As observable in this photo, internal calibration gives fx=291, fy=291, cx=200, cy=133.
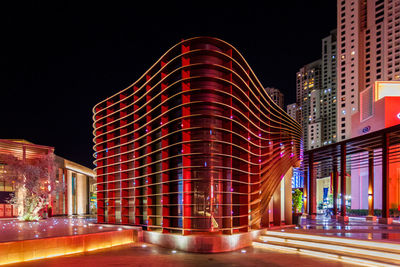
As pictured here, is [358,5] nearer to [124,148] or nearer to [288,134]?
[288,134]

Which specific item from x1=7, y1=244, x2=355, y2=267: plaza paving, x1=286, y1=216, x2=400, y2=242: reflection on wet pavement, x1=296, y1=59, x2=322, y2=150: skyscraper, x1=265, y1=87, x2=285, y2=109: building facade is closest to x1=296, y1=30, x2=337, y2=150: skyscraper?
x1=296, y1=59, x2=322, y2=150: skyscraper

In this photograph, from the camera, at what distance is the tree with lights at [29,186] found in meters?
28.3

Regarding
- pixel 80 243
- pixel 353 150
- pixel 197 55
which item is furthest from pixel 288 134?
pixel 80 243

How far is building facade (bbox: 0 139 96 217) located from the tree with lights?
1579mm

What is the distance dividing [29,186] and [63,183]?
7486 mm

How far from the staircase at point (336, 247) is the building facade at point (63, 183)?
88.2ft

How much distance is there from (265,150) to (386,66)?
86381 millimetres

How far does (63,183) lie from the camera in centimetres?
3666

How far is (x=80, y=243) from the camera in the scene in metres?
13.4

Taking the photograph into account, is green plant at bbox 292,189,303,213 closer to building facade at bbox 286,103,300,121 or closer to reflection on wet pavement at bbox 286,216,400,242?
reflection on wet pavement at bbox 286,216,400,242

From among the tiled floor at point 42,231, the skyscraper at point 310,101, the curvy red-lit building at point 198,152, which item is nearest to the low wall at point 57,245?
the tiled floor at point 42,231

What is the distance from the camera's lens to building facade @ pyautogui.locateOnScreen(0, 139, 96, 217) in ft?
111

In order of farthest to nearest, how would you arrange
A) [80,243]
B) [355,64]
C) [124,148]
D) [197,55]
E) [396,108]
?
[355,64]
[396,108]
[124,148]
[197,55]
[80,243]

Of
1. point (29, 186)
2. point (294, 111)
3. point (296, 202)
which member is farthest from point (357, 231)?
point (294, 111)
